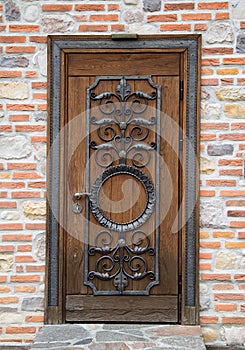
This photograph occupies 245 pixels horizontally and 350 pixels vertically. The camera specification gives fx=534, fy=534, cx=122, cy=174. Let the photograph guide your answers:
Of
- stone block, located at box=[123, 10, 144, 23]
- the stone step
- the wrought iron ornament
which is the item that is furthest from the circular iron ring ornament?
stone block, located at box=[123, 10, 144, 23]

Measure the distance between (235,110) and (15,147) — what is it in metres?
1.61

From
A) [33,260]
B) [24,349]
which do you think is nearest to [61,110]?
[33,260]

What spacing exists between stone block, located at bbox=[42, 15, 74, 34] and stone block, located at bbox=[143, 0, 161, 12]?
0.54m

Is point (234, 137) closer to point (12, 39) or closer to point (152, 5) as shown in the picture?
point (152, 5)

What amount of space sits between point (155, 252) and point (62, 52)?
1.61 m

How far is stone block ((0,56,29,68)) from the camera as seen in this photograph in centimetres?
388

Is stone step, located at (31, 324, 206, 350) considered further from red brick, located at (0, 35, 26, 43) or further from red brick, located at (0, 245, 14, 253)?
red brick, located at (0, 35, 26, 43)

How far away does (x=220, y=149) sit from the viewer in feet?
12.6

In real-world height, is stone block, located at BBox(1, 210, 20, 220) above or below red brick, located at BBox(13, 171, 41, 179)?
below

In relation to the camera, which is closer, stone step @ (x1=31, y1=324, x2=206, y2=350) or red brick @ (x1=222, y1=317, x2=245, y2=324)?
stone step @ (x1=31, y1=324, x2=206, y2=350)

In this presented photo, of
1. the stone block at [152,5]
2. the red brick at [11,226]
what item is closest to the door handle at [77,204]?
the red brick at [11,226]

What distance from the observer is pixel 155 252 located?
3.89 meters

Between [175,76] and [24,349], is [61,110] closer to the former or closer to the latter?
[175,76]

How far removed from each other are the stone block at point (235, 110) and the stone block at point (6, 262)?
1881 mm
